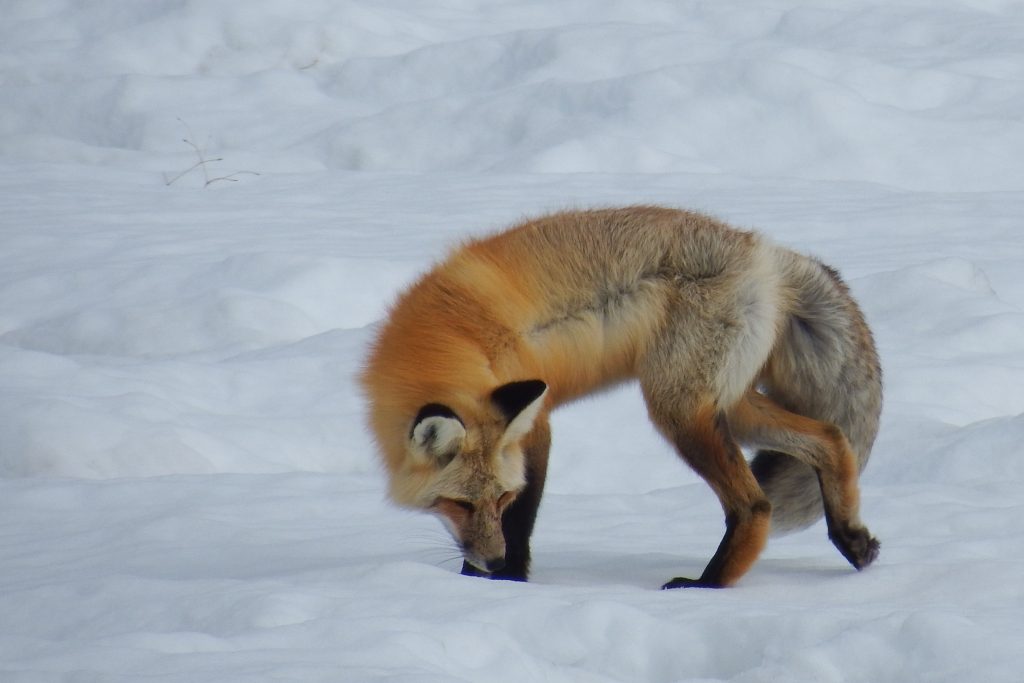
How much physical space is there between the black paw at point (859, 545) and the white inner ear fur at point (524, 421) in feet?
3.21

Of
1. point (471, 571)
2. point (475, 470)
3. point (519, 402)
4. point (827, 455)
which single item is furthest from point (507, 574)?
point (827, 455)

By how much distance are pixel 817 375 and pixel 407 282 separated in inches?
108

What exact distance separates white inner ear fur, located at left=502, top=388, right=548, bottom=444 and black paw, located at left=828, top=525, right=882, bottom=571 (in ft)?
3.21

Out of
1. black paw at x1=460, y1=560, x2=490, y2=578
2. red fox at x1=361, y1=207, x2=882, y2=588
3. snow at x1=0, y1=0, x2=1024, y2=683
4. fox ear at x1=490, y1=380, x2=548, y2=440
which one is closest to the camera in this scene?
snow at x1=0, y1=0, x2=1024, y2=683

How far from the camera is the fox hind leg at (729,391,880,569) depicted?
12.2 ft

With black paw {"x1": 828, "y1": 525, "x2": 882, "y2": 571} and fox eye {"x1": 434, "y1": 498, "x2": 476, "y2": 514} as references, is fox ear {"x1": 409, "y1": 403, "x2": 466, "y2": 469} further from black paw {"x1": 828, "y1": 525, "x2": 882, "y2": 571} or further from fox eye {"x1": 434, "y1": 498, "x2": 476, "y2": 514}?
black paw {"x1": 828, "y1": 525, "x2": 882, "y2": 571}

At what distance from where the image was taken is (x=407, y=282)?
20.4 feet

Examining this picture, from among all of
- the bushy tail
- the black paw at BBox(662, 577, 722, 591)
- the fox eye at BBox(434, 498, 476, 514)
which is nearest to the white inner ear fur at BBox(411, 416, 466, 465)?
the fox eye at BBox(434, 498, 476, 514)

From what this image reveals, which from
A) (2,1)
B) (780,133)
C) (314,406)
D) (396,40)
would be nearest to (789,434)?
(314,406)

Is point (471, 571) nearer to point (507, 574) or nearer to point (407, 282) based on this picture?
point (507, 574)

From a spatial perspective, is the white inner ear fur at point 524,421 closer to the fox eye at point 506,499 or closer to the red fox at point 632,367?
the red fox at point 632,367

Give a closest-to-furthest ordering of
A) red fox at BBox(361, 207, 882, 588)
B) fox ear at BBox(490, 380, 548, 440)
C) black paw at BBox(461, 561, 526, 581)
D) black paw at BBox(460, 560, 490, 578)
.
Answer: fox ear at BBox(490, 380, 548, 440) < red fox at BBox(361, 207, 882, 588) < black paw at BBox(461, 561, 526, 581) < black paw at BBox(460, 560, 490, 578)

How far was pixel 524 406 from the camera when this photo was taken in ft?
11.3

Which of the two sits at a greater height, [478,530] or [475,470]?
[475,470]
